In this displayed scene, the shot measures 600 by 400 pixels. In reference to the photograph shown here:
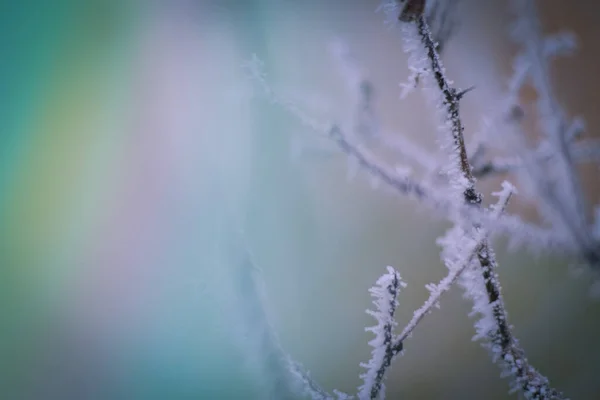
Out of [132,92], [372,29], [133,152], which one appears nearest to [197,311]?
[133,152]

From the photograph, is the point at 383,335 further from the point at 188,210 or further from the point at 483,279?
the point at 188,210

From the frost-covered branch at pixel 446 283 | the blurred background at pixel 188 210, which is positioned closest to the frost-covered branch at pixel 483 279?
the frost-covered branch at pixel 446 283

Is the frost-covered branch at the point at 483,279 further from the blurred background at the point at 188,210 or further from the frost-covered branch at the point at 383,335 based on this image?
the blurred background at the point at 188,210

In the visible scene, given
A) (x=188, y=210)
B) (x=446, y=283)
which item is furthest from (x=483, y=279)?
(x=188, y=210)

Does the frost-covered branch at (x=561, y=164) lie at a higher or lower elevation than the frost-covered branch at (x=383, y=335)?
higher

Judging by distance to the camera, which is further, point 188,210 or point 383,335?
point 188,210

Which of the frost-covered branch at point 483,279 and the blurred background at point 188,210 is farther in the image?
the blurred background at point 188,210
